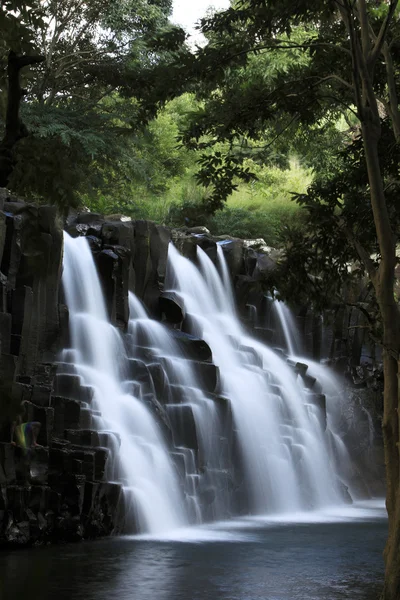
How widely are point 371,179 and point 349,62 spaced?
3729mm

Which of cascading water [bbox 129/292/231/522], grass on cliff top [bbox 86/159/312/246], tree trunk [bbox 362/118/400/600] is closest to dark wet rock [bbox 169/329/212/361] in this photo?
cascading water [bbox 129/292/231/522]

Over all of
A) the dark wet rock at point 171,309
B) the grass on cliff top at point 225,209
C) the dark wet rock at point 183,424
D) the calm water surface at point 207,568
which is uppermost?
the grass on cliff top at point 225,209

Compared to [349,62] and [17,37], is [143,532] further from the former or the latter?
[17,37]

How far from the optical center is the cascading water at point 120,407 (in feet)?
70.4

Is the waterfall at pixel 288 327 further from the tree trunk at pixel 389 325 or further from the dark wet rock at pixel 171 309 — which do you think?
the tree trunk at pixel 389 325

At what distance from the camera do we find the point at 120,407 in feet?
75.8

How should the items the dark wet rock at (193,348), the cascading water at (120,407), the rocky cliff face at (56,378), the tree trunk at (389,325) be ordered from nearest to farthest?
1. the tree trunk at (389,325)
2. the rocky cliff face at (56,378)
3. the cascading water at (120,407)
4. the dark wet rock at (193,348)

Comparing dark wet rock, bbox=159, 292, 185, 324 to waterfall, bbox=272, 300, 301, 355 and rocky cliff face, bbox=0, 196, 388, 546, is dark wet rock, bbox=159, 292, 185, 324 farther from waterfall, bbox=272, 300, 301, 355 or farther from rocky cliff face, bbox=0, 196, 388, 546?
waterfall, bbox=272, 300, 301, 355

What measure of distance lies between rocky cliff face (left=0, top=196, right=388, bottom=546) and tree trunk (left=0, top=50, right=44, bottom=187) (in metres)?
8.00

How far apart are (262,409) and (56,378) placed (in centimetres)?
860

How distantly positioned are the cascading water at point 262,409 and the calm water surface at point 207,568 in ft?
18.6

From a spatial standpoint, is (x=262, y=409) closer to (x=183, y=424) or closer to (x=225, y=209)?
(x=183, y=424)

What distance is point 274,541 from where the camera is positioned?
19.7 m

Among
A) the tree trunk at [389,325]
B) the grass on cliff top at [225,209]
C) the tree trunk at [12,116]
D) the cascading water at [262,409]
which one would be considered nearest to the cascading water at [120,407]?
the cascading water at [262,409]
